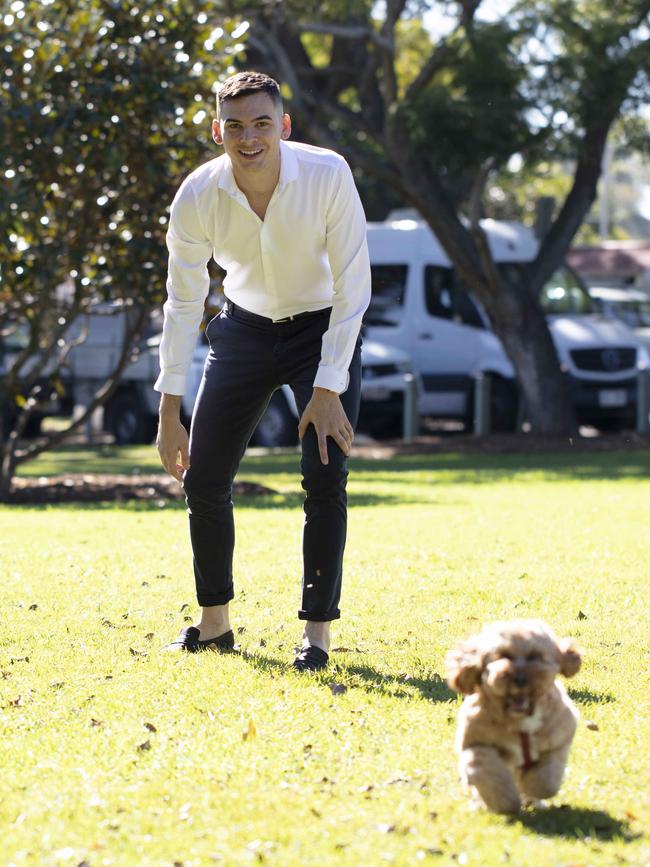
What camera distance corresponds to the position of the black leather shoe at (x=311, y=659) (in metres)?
5.98

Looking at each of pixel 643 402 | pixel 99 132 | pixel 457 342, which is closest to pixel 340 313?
pixel 99 132

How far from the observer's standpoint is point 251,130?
5668 mm

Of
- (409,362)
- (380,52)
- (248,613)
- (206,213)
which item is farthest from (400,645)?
(409,362)

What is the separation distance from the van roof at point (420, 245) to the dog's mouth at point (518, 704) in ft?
62.2

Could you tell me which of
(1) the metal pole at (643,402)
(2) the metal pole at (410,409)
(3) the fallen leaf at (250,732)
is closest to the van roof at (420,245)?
(2) the metal pole at (410,409)

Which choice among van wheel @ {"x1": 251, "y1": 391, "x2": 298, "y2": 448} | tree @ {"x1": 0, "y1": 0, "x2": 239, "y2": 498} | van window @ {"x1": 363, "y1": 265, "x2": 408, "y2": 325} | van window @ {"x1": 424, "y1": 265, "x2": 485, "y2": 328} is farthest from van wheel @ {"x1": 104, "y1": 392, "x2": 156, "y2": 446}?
tree @ {"x1": 0, "y1": 0, "x2": 239, "y2": 498}

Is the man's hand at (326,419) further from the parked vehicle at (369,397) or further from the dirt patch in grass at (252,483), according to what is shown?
the parked vehicle at (369,397)

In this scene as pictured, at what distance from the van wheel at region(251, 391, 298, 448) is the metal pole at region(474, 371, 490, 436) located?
2.60 m

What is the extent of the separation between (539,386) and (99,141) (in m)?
9.19

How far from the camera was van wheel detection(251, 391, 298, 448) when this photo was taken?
68.4ft

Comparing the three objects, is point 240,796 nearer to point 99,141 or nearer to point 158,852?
point 158,852

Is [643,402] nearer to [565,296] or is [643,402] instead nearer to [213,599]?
[565,296]

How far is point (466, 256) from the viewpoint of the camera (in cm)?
2070

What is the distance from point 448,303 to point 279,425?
11.4 feet
